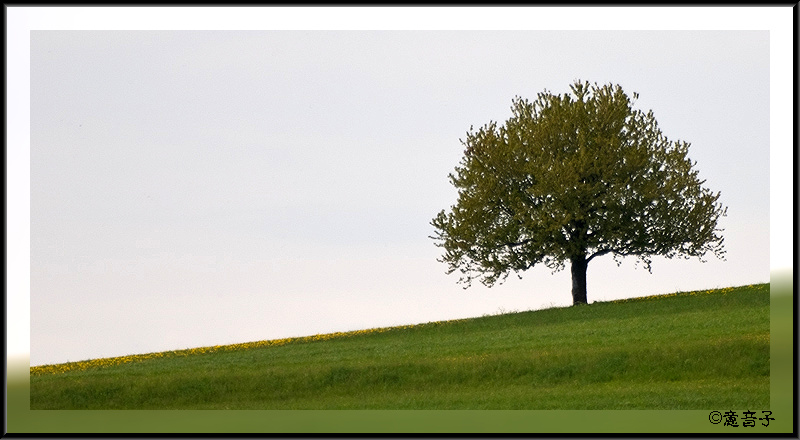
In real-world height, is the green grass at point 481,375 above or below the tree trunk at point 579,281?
below

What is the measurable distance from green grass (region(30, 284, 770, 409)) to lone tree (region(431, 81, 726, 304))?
27.7ft

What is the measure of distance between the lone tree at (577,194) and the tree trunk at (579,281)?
0.05 m

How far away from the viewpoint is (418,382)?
89.0ft

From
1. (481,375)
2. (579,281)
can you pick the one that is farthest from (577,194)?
(481,375)

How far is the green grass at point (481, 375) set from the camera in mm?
23828

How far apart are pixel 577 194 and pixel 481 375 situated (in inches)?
652

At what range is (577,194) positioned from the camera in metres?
41.6

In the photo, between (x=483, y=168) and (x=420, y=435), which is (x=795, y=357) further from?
(x=483, y=168)

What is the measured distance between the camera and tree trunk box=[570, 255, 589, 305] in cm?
4250

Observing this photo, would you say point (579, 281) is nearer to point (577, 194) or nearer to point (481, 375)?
point (577, 194)

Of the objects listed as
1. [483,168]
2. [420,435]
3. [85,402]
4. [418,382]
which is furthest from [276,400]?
[483,168]

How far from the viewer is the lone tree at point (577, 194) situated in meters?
41.8

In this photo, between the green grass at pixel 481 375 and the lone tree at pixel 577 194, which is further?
the lone tree at pixel 577 194

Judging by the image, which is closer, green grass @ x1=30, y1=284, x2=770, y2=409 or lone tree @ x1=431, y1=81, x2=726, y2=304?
green grass @ x1=30, y1=284, x2=770, y2=409
